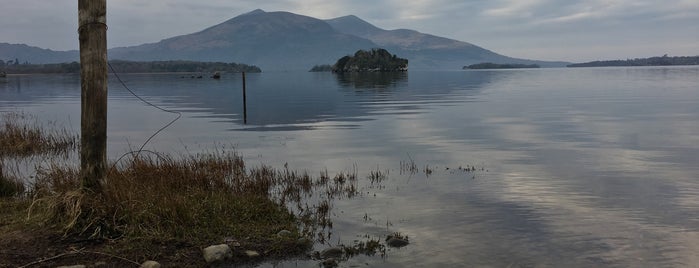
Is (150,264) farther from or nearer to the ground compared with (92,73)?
nearer to the ground

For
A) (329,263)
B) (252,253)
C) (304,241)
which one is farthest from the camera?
(304,241)

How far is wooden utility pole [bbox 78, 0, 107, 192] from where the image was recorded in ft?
36.2

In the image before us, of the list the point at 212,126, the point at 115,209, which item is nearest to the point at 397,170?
the point at 115,209

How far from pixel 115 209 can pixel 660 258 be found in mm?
12351

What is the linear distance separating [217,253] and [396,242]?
4.45m

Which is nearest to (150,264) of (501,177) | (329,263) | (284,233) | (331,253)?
(284,233)

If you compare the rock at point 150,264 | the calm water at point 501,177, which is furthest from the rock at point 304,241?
the rock at point 150,264

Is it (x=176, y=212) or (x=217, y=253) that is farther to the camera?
(x=176, y=212)

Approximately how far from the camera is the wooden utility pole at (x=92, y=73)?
36.2ft

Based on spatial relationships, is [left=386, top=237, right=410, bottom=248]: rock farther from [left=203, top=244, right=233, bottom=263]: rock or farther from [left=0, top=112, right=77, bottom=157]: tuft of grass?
[left=0, top=112, right=77, bottom=157]: tuft of grass

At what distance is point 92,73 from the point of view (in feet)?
36.1

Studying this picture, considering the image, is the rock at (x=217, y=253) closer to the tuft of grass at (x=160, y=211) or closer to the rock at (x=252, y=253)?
the rock at (x=252, y=253)

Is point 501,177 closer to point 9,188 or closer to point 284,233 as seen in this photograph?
point 284,233

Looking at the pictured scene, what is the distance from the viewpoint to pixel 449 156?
27594mm
